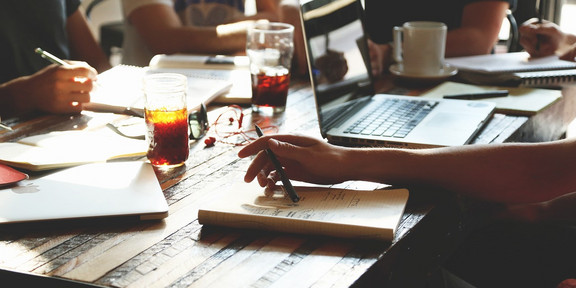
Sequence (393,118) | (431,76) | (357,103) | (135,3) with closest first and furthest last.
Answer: (393,118) → (357,103) → (431,76) → (135,3)

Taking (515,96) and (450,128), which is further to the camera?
(515,96)

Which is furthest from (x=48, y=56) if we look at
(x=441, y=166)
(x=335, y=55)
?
(x=441, y=166)

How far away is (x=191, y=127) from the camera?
132 cm

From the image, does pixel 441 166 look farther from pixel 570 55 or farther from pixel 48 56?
pixel 570 55

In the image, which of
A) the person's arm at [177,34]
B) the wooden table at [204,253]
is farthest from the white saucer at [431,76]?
the wooden table at [204,253]

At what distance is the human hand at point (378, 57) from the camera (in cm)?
198

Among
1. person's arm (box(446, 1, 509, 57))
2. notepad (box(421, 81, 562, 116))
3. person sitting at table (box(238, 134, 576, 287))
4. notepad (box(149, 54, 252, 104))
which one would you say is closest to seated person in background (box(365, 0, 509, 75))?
person's arm (box(446, 1, 509, 57))

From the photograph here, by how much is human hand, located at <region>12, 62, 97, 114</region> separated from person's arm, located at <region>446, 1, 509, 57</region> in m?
1.23

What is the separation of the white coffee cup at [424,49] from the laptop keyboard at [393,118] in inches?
10.4

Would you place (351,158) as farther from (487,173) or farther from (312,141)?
(487,173)

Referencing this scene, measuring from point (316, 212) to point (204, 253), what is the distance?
0.18 m

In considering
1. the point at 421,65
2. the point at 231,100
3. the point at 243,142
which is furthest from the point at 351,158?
the point at 421,65

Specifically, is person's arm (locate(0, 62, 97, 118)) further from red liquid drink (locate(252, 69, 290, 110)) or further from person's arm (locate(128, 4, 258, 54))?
person's arm (locate(128, 4, 258, 54))

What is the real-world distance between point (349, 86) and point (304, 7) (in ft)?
0.86
